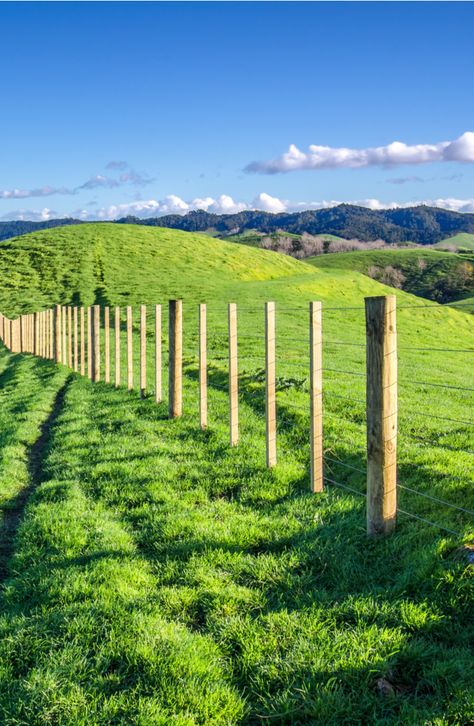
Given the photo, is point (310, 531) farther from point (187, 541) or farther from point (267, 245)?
point (267, 245)

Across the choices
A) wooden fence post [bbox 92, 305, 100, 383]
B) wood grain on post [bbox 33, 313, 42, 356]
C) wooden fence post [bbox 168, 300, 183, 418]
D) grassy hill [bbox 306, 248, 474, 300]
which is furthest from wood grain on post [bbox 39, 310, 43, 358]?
grassy hill [bbox 306, 248, 474, 300]

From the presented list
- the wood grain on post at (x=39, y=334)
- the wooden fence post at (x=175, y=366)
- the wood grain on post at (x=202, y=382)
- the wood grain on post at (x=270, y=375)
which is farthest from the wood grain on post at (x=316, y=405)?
the wood grain on post at (x=39, y=334)

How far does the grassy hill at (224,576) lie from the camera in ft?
14.3

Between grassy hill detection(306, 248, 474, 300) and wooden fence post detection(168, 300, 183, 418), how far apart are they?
12285cm

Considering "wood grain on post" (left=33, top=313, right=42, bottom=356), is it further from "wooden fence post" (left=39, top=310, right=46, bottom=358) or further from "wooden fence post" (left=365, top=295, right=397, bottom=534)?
"wooden fence post" (left=365, top=295, right=397, bottom=534)

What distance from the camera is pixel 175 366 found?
12.7 m

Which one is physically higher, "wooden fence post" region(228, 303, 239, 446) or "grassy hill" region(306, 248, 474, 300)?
"grassy hill" region(306, 248, 474, 300)

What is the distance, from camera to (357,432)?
10.8 metres

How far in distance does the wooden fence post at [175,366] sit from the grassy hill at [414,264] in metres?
123

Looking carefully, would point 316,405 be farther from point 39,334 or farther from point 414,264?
point 414,264

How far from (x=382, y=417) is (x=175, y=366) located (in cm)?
685

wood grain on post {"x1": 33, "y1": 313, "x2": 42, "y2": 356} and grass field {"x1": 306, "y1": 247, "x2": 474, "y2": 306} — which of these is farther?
grass field {"x1": 306, "y1": 247, "x2": 474, "y2": 306}

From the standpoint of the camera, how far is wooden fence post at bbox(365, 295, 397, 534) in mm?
6523

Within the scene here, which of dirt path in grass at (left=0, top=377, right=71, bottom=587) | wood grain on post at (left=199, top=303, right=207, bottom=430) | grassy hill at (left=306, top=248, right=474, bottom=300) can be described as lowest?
dirt path in grass at (left=0, top=377, right=71, bottom=587)
